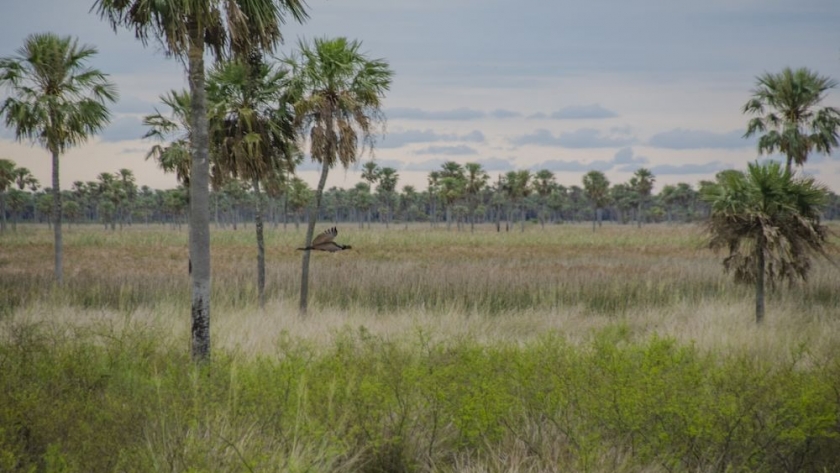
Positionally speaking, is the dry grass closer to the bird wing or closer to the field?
the field

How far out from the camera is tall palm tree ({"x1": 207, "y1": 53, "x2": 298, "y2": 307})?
15.7 m

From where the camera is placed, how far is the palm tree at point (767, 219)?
1277 centimetres

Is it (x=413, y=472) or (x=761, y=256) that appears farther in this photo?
(x=761, y=256)

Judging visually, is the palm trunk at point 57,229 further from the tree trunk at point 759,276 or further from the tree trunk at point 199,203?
the tree trunk at point 759,276

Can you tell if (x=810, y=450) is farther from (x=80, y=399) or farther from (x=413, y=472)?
(x=80, y=399)

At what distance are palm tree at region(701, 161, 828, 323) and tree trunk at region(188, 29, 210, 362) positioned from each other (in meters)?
10.1

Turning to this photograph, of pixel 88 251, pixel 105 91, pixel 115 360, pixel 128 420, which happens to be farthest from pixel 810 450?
pixel 88 251

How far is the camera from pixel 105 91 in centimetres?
2167

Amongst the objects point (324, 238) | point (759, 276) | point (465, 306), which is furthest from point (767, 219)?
point (324, 238)

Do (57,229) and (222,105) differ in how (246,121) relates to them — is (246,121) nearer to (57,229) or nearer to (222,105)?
(222,105)

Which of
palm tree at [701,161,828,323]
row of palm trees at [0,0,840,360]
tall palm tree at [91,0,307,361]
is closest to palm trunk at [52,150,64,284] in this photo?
row of palm trees at [0,0,840,360]

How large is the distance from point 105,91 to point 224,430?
19823 mm

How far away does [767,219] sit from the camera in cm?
1281

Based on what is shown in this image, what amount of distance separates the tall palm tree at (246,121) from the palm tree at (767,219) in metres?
10.5
